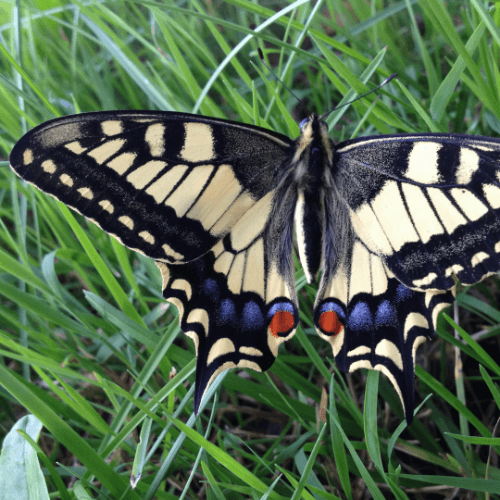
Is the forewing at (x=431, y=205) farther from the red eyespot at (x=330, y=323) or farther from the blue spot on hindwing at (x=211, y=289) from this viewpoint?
the blue spot on hindwing at (x=211, y=289)

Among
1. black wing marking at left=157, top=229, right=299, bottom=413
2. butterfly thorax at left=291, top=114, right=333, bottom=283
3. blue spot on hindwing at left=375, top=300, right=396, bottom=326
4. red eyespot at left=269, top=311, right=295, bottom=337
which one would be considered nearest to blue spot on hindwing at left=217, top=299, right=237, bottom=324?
black wing marking at left=157, top=229, right=299, bottom=413

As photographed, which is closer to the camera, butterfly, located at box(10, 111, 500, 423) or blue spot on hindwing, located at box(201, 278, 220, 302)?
butterfly, located at box(10, 111, 500, 423)

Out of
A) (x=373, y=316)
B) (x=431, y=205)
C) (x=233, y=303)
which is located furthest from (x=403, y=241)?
(x=233, y=303)

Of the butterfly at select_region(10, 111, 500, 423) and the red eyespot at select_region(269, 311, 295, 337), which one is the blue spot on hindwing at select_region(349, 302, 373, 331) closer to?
the butterfly at select_region(10, 111, 500, 423)

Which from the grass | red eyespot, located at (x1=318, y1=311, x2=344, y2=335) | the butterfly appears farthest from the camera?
red eyespot, located at (x1=318, y1=311, x2=344, y2=335)

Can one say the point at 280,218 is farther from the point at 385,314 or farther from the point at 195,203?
the point at 385,314

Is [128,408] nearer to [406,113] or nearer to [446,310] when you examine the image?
[446,310]

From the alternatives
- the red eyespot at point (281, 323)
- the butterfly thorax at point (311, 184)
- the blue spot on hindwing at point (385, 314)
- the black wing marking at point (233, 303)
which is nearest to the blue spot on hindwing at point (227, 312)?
the black wing marking at point (233, 303)

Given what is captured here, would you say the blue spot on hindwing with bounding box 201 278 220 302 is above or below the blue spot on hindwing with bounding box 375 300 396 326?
above
